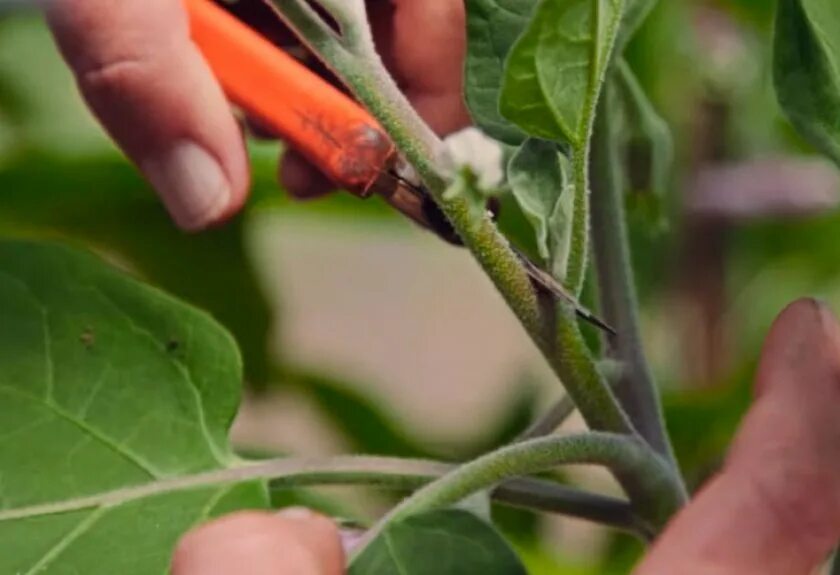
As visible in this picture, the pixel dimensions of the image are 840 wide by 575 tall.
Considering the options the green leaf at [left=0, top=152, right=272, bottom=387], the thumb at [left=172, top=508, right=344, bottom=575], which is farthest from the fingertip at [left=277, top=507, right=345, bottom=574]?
the green leaf at [left=0, top=152, right=272, bottom=387]

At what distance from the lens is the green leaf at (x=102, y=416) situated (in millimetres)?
304

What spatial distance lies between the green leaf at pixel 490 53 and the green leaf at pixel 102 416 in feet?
0.39

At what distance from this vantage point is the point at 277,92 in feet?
1.00

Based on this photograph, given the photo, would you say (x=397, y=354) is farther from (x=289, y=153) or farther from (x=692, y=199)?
(x=289, y=153)

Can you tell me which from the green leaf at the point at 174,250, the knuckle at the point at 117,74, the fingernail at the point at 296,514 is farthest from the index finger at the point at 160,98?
the green leaf at the point at 174,250

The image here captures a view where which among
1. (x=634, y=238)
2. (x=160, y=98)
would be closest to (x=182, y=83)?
(x=160, y=98)

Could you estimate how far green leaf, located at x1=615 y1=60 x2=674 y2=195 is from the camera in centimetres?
38

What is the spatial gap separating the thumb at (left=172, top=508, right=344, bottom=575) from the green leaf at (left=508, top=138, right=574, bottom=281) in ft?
0.25

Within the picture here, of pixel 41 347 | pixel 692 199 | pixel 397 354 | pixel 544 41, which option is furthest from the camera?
pixel 397 354

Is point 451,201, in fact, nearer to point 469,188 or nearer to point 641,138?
point 469,188

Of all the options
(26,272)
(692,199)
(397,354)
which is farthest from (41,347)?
(397,354)

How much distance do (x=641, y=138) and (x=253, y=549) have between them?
0.21 meters

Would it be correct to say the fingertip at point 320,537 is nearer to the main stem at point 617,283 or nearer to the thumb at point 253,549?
the thumb at point 253,549

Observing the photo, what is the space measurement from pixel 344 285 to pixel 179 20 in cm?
98
